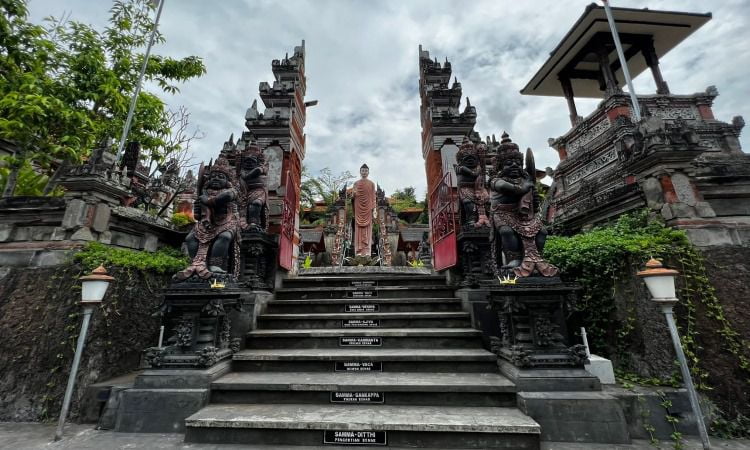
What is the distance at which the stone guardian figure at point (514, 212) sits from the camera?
3.51 meters

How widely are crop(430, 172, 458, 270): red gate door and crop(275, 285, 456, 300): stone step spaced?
0.57 metres

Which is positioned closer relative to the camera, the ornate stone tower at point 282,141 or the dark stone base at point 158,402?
the dark stone base at point 158,402

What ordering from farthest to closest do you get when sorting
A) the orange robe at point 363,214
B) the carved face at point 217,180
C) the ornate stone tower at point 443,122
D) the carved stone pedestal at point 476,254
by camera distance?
the orange robe at point 363,214, the ornate stone tower at point 443,122, the carved stone pedestal at point 476,254, the carved face at point 217,180

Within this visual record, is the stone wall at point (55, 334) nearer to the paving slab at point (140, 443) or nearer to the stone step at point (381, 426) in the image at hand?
the paving slab at point (140, 443)

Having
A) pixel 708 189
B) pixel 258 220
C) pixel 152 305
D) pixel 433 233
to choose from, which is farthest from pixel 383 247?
pixel 708 189

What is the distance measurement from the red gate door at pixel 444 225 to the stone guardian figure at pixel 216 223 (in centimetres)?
353

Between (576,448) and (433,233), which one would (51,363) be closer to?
(576,448)

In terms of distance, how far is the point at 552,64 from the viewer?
45.8ft

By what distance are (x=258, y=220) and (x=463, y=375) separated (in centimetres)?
394

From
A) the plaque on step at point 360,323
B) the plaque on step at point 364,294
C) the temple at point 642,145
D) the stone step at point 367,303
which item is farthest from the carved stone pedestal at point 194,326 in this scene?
the temple at point 642,145

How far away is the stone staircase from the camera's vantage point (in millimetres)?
2547

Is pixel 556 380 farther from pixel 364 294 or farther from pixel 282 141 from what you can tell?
pixel 282 141

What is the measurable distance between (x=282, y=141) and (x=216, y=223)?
2865 mm

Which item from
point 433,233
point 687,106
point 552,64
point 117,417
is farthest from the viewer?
point 552,64
